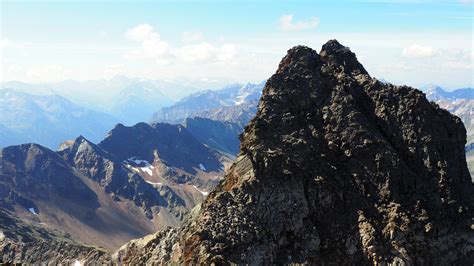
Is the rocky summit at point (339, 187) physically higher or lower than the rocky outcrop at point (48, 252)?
higher

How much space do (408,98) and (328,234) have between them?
1864 centimetres

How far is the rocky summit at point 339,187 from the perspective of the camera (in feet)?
122

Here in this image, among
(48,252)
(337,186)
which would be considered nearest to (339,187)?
(337,186)

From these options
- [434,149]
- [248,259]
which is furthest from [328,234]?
[434,149]

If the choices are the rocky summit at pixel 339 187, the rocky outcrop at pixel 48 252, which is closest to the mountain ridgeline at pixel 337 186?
the rocky summit at pixel 339 187

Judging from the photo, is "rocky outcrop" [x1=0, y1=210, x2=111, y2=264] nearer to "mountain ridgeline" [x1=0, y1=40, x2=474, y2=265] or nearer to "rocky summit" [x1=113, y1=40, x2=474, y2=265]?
"mountain ridgeline" [x1=0, y1=40, x2=474, y2=265]

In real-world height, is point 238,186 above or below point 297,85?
below

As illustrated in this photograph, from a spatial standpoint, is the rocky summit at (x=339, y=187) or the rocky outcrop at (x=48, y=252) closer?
the rocky summit at (x=339, y=187)

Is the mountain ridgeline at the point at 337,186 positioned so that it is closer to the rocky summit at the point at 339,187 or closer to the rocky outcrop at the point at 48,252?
the rocky summit at the point at 339,187

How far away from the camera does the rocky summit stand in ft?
122

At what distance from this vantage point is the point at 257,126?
46531mm

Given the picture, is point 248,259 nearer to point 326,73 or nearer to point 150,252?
point 150,252

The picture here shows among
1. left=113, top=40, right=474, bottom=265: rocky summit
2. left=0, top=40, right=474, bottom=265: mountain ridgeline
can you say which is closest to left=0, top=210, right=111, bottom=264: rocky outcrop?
left=0, top=40, right=474, bottom=265: mountain ridgeline

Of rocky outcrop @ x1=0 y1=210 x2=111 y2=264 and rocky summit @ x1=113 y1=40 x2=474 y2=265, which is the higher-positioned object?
rocky summit @ x1=113 y1=40 x2=474 y2=265
